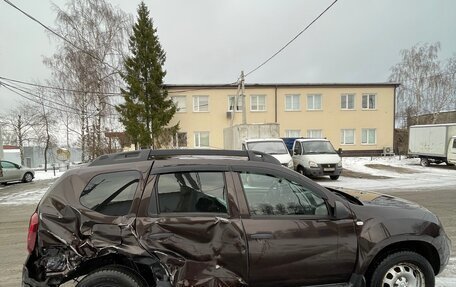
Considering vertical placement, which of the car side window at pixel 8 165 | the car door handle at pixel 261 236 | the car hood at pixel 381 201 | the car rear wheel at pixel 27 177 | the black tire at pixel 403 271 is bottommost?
the car rear wheel at pixel 27 177

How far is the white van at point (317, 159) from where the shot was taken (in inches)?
580

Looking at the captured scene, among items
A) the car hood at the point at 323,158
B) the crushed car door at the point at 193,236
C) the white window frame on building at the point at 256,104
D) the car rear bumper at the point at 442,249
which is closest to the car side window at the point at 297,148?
the car hood at the point at 323,158

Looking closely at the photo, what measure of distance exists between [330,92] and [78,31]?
76.1ft

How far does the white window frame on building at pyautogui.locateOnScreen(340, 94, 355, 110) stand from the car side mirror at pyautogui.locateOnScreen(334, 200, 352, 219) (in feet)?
97.9

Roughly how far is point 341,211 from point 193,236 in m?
1.45

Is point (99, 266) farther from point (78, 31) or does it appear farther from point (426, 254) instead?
point (78, 31)

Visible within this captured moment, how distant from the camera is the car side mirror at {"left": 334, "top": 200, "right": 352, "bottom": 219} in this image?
3061 mm

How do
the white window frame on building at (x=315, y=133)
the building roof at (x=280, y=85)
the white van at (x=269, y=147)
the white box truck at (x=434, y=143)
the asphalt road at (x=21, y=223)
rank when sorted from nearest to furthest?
the asphalt road at (x=21, y=223), the white van at (x=269, y=147), the white box truck at (x=434, y=143), the building roof at (x=280, y=85), the white window frame on building at (x=315, y=133)

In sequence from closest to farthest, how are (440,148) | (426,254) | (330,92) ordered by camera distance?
1. (426,254)
2. (440,148)
3. (330,92)

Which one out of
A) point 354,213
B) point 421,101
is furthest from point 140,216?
point 421,101

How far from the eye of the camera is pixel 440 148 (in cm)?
2092

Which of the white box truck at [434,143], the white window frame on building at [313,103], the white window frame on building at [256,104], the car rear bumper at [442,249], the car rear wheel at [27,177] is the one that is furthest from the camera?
the white window frame on building at [313,103]

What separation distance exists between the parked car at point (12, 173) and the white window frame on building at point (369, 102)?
2883 cm

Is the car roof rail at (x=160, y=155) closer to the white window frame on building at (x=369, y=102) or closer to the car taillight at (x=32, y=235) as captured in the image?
the car taillight at (x=32, y=235)
